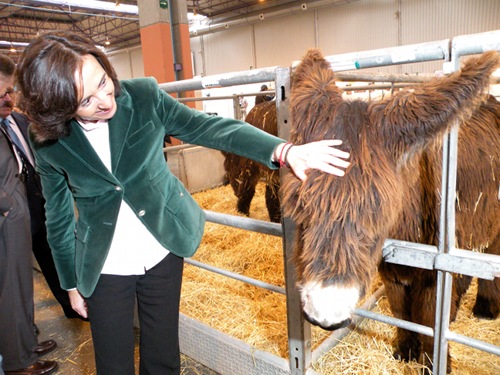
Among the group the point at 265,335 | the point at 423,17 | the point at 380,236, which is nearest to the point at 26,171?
the point at 265,335

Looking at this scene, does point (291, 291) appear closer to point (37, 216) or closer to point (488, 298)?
point (488, 298)

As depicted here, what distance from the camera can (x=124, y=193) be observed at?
1.52m

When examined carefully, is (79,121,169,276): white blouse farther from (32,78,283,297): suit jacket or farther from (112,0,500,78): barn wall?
(112,0,500,78): barn wall

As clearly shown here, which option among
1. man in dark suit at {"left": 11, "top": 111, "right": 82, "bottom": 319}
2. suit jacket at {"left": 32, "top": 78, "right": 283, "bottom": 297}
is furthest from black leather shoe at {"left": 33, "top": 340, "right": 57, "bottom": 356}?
suit jacket at {"left": 32, "top": 78, "right": 283, "bottom": 297}

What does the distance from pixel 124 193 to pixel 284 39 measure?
16.4 metres

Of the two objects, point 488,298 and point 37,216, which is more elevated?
point 37,216

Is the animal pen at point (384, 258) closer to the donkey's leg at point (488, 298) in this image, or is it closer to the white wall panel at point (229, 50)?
the donkey's leg at point (488, 298)

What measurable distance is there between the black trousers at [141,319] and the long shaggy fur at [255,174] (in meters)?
3.28

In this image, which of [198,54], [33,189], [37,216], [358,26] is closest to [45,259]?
[37,216]

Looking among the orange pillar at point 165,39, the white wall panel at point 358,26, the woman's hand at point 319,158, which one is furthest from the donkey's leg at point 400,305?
the white wall panel at point 358,26

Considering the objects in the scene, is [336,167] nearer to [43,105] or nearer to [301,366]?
[43,105]

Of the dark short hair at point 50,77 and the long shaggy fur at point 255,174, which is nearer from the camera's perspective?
the dark short hair at point 50,77

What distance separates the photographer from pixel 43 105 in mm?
1226

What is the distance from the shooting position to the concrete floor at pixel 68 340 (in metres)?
2.75
